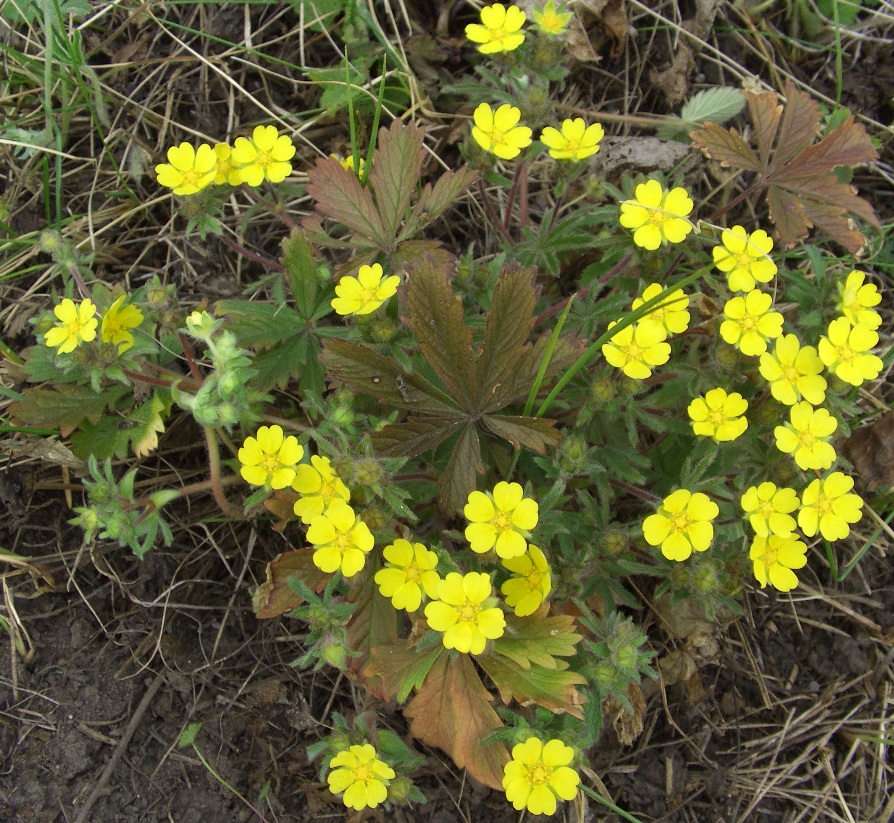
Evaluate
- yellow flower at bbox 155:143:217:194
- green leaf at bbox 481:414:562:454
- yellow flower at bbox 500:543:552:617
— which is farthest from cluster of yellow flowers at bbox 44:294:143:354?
yellow flower at bbox 500:543:552:617

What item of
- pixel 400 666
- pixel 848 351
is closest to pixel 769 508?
pixel 848 351

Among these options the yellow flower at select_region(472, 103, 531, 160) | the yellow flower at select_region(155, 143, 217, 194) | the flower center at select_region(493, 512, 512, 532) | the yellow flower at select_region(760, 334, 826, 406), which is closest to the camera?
the flower center at select_region(493, 512, 512, 532)

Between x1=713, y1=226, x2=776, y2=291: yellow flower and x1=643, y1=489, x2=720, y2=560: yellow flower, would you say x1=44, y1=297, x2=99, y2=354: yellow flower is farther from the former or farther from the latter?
x1=713, y1=226, x2=776, y2=291: yellow flower

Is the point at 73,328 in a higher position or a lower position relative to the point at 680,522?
higher

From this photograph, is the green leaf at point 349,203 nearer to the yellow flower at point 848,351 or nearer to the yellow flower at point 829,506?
the yellow flower at point 848,351

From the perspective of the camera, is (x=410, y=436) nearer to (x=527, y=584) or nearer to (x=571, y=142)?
(x=527, y=584)

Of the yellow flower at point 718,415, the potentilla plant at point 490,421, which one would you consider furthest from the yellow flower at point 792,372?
the yellow flower at point 718,415
